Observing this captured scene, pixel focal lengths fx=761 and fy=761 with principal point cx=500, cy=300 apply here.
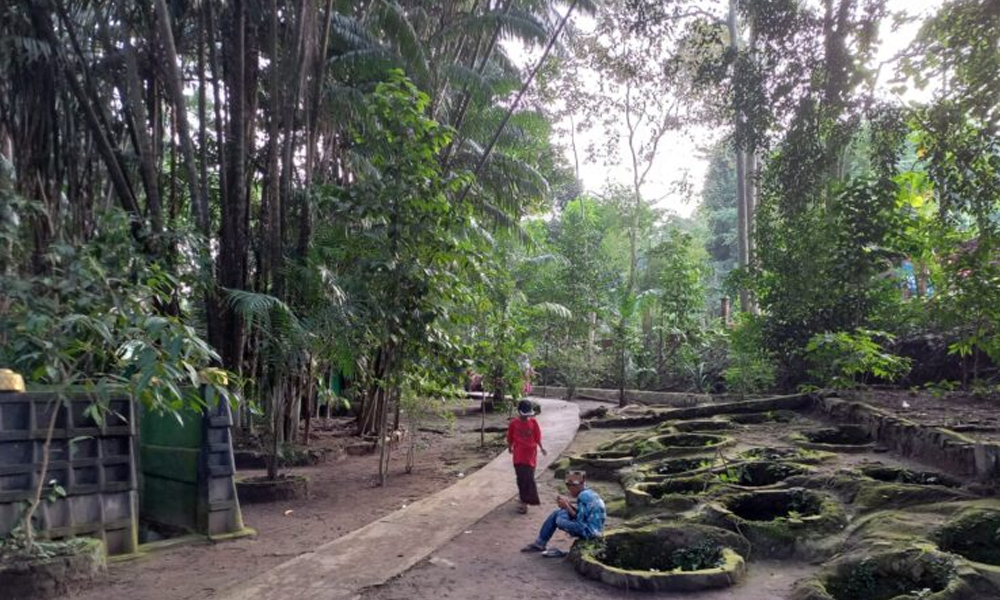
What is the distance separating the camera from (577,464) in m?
9.75

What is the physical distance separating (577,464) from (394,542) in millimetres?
3811

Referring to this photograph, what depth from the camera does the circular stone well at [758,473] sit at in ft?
23.7

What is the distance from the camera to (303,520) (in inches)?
314

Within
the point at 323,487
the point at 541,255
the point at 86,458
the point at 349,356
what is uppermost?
the point at 541,255

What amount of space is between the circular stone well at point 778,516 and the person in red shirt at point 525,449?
6.42 ft

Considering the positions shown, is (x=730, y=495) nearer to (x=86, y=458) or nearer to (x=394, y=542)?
(x=394, y=542)

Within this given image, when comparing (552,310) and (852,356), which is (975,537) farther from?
(552,310)

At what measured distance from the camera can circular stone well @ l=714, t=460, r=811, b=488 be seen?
724cm

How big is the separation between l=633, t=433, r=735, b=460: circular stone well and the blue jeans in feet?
10.8

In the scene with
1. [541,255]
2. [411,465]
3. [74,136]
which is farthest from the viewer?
[541,255]

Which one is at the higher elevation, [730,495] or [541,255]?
[541,255]

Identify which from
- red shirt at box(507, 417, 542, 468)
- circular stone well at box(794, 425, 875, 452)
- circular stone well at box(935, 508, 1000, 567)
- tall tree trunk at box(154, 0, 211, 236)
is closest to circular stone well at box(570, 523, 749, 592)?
circular stone well at box(935, 508, 1000, 567)

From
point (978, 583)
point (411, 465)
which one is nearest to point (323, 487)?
point (411, 465)

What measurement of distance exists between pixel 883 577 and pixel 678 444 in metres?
5.17
